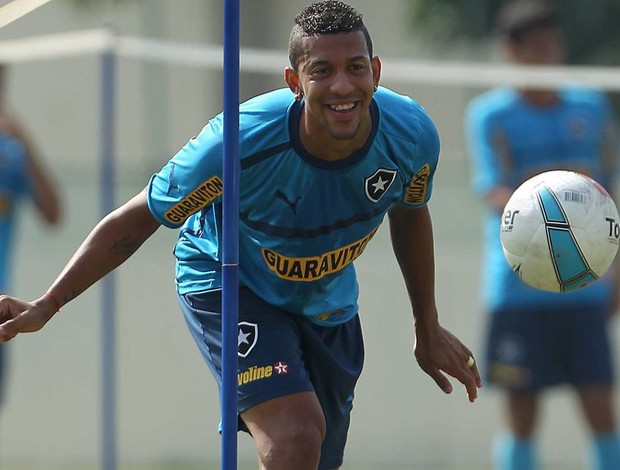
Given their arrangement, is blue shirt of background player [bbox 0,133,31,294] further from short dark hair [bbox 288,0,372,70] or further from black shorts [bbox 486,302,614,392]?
short dark hair [bbox 288,0,372,70]

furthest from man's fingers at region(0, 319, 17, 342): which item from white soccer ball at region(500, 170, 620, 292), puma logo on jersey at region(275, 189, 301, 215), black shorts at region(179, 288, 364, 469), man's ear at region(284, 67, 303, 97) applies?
white soccer ball at region(500, 170, 620, 292)

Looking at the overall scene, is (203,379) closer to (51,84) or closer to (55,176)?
(55,176)

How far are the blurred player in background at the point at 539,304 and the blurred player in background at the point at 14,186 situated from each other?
2.54 metres

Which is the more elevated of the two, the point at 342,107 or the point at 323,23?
the point at 323,23

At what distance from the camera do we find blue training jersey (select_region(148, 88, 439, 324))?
14.3 ft

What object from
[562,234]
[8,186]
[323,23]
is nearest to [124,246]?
[323,23]

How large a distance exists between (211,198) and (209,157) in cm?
14

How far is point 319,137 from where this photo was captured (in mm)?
4332

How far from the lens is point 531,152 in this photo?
737 centimetres

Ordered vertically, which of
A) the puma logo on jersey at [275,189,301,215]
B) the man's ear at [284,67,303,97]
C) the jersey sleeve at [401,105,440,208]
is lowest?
the puma logo on jersey at [275,189,301,215]

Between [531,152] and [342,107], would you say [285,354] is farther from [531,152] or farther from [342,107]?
[531,152]

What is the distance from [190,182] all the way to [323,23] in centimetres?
65

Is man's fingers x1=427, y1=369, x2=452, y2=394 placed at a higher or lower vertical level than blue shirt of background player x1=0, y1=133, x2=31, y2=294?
lower

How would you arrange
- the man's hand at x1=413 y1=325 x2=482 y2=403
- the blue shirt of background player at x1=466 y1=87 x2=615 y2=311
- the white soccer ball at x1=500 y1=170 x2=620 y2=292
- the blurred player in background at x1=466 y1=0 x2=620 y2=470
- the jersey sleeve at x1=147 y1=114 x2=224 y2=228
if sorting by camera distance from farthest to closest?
the blue shirt of background player at x1=466 y1=87 x2=615 y2=311 < the blurred player in background at x1=466 y1=0 x2=620 y2=470 < the man's hand at x1=413 y1=325 x2=482 y2=403 < the white soccer ball at x1=500 y1=170 x2=620 y2=292 < the jersey sleeve at x1=147 y1=114 x2=224 y2=228
